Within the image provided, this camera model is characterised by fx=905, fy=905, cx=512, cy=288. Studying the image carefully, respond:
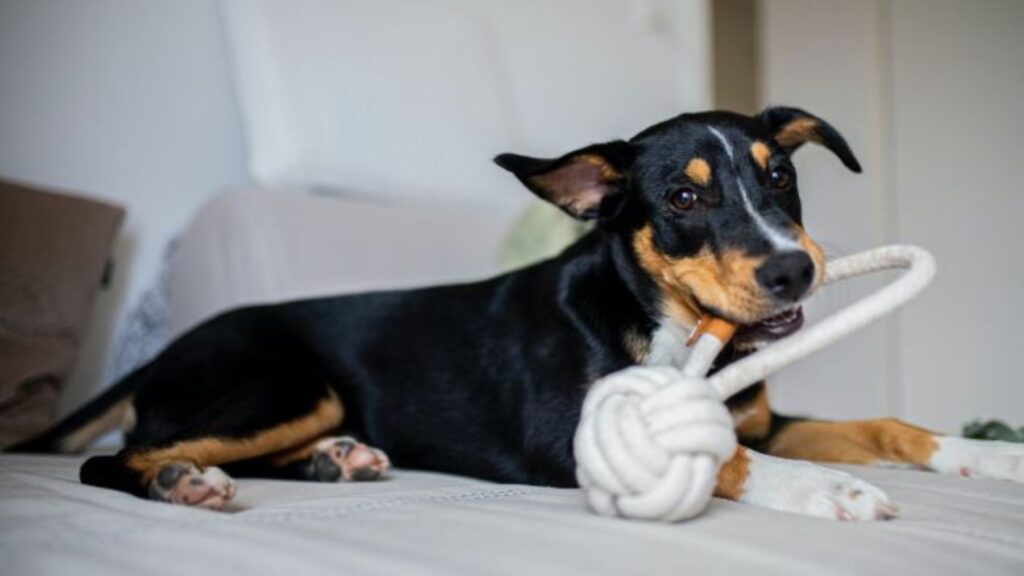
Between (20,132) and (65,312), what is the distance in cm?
68

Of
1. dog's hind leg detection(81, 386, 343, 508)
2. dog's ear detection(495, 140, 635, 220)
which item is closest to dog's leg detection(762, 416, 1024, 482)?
dog's ear detection(495, 140, 635, 220)

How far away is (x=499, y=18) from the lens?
12.5ft

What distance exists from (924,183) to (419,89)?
2471 mm

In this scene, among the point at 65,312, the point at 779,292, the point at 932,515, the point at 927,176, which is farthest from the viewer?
the point at 927,176

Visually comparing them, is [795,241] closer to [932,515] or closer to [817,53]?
[932,515]

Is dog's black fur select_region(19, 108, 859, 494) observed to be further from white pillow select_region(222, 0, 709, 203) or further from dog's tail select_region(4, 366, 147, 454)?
white pillow select_region(222, 0, 709, 203)

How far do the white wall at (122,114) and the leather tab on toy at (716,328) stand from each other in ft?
7.01

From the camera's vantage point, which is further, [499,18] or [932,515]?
[499,18]

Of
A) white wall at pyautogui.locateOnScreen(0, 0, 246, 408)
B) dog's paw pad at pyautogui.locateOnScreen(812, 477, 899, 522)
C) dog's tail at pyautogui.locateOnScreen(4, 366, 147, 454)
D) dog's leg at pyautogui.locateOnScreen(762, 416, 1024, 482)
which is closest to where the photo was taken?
→ dog's paw pad at pyautogui.locateOnScreen(812, 477, 899, 522)

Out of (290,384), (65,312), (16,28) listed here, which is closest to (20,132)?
(16,28)

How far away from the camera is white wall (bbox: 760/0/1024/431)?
3.80m

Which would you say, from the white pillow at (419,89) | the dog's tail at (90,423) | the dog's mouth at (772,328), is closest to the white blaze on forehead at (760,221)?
the dog's mouth at (772,328)

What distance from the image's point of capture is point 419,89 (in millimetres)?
3162

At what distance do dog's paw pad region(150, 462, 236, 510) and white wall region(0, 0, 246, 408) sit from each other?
5.33ft
